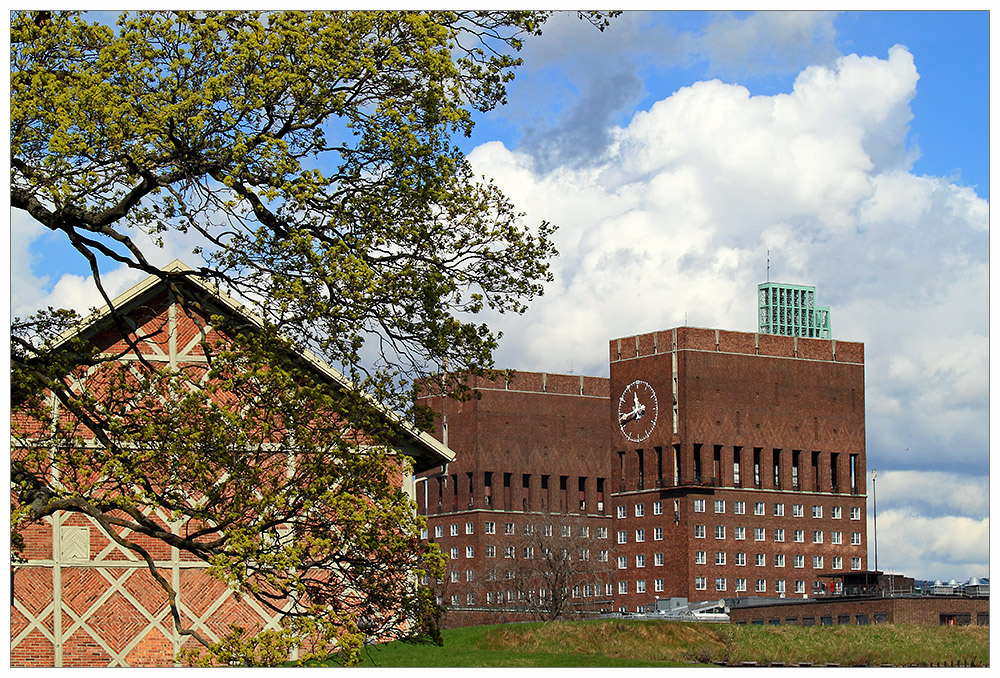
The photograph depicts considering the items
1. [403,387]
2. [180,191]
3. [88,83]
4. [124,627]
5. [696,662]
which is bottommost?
[696,662]

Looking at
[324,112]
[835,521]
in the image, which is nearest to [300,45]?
[324,112]

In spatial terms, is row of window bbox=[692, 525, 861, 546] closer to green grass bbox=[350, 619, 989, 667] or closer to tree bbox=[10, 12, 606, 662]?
green grass bbox=[350, 619, 989, 667]

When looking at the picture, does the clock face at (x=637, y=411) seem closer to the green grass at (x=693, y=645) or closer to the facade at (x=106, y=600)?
the green grass at (x=693, y=645)

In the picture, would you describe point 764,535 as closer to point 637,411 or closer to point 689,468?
point 689,468

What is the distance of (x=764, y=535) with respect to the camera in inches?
4560

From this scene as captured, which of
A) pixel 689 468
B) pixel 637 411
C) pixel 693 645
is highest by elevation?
pixel 637 411

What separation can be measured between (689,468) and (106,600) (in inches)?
3511

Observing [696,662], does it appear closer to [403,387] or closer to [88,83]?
[403,387]

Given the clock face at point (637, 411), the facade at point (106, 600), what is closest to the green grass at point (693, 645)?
the facade at point (106, 600)

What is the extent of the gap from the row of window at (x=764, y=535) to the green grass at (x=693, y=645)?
2331 inches

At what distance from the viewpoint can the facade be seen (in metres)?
26.7

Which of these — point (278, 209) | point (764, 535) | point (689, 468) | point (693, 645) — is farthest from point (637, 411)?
point (278, 209)

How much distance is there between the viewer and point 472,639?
47406mm

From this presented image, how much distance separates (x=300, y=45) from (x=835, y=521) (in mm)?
111204
